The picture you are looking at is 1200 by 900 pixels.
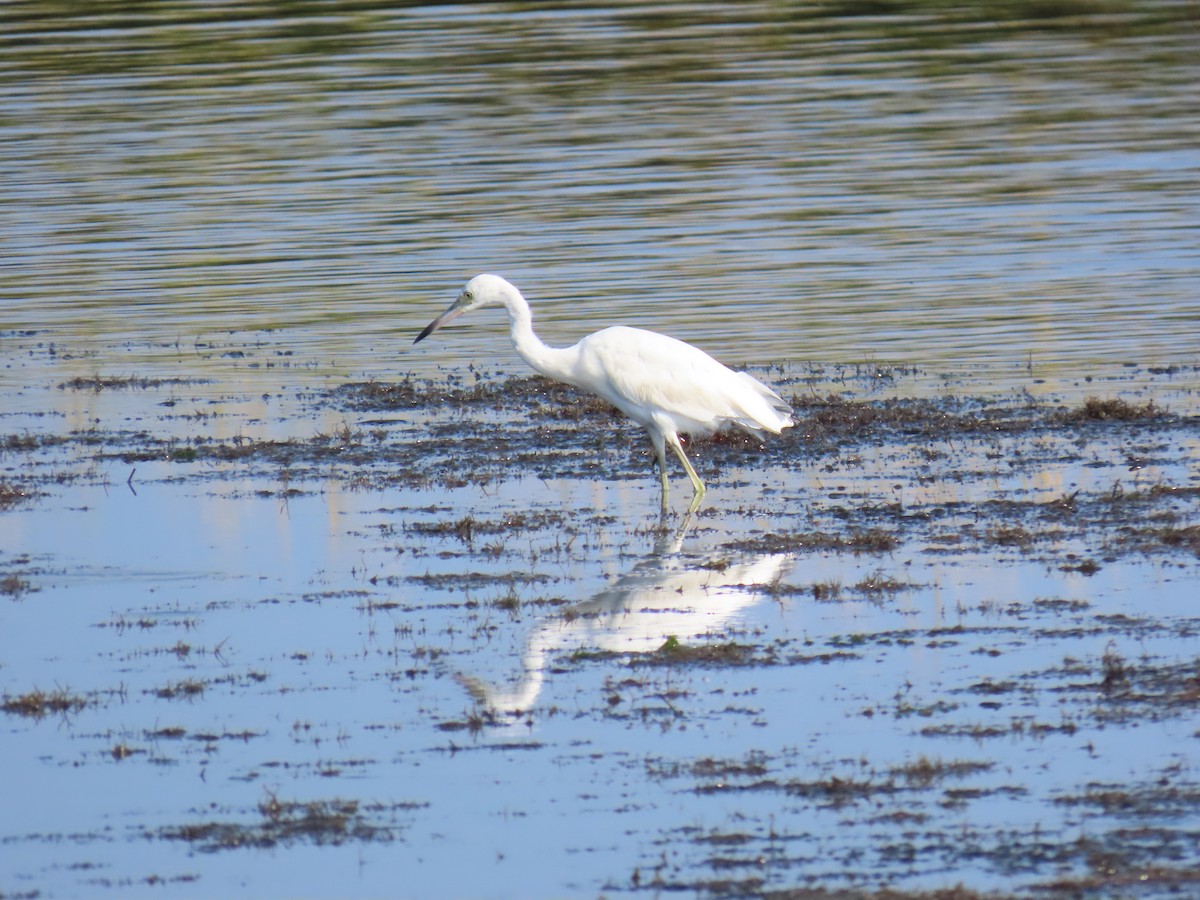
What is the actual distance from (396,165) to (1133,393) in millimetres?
16342

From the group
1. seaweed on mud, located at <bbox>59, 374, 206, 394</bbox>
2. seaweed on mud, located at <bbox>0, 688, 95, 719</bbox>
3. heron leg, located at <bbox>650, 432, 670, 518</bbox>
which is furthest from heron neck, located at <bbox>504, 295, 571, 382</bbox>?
seaweed on mud, located at <bbox>0, 688, 95, 719</bbox>

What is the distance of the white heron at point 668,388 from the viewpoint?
12211 mm

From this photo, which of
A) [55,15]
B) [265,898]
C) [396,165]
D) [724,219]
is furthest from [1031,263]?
[55,15]

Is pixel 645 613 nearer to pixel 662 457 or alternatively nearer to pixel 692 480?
pixel 692 480

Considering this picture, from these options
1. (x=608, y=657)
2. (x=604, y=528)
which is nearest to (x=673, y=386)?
(x=604, y=528)

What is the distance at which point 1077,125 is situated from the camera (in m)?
28.4

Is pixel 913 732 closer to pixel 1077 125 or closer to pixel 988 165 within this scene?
pixel 988 165

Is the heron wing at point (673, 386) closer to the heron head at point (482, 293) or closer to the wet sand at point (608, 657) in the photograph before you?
the wet sand at point (608, 657)

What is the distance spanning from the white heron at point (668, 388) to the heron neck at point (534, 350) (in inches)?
0.9

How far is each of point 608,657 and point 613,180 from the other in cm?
1855

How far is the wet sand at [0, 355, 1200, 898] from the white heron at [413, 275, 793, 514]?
35 centimetres

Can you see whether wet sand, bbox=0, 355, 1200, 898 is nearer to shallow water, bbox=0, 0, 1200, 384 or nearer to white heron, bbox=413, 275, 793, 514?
white heron, bbox=413, 275, 793, 514

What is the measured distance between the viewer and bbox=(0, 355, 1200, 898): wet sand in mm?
6473

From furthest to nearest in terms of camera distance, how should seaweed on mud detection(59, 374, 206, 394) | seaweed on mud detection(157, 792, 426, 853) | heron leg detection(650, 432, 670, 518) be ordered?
seaweed on mud detection(59, 374, 206, 394), heron leg detection(650, 432, 670, 518), seaweed on mud detection(157, 792, 426, 853)
